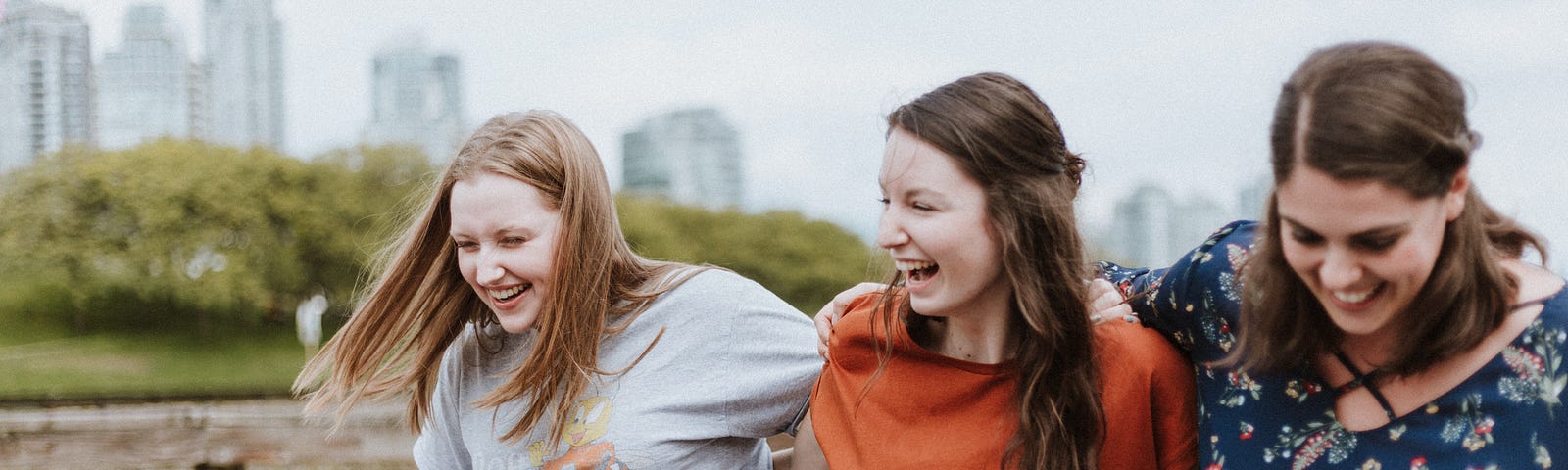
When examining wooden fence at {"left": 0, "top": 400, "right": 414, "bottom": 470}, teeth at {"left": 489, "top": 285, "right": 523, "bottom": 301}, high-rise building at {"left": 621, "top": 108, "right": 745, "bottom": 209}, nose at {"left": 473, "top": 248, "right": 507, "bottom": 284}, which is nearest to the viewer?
nose at {"left": 473, "top": 248, "right": 507, "bottom": 284}

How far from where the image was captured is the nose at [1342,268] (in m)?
2.16

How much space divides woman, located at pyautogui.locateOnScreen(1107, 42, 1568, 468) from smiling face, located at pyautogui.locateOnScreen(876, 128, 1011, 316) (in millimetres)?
509

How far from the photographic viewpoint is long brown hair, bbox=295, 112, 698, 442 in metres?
3.42

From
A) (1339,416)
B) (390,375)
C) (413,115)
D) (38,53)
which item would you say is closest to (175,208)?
(38,53)

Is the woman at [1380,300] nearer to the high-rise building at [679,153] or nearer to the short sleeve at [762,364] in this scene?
the short sleeve at [762,364]

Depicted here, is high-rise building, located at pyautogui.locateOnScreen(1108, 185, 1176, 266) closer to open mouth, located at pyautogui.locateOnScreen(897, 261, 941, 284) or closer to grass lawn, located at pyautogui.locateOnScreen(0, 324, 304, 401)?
grass lawn, located at pyautogui.locateOnScreen(0, 324, 304, 401)

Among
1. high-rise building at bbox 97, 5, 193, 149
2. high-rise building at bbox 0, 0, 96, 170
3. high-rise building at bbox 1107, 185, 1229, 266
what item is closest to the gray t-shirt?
high-rise building at bbox 0, 0, 96, 170

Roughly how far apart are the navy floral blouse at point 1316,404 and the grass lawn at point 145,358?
29.5 m

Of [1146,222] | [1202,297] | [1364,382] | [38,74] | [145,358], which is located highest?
[1202,297]

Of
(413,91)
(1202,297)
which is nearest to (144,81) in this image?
(413,91)

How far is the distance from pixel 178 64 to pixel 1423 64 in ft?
232

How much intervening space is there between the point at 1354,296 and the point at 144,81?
2668 inches

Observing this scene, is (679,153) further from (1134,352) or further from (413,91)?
(1134,352)

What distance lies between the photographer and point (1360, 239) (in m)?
2.13
